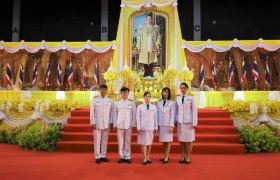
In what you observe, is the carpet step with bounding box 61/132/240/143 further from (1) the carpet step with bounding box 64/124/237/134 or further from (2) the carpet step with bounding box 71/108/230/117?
(2) the carpet step with bounding box 71/108/230/117

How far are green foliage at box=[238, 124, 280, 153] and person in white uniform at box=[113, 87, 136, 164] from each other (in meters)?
3.08

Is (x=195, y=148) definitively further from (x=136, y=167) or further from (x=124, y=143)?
(x=136, y=167)

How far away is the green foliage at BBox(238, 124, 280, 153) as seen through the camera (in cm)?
688

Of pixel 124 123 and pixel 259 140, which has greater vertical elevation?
pixel 124 123

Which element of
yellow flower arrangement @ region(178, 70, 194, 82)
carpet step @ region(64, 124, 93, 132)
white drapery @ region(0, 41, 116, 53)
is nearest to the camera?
carpet step @ region(64, 124, 93, 132)

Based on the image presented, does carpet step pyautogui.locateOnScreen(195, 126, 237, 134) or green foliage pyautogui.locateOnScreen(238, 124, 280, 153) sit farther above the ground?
carpet step pyautogui.locateOnScreen(195, 126, 237, 134)

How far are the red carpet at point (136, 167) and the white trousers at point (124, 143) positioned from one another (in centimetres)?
22

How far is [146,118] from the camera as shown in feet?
18.4

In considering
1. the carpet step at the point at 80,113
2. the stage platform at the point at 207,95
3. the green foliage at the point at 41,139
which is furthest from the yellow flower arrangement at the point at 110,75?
the green foliage at the point at 41,139

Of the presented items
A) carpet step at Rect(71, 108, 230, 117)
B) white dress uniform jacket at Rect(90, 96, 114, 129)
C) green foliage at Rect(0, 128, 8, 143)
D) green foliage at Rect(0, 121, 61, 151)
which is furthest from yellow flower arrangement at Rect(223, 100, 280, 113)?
green foliage at Rect(0, 128, 8, 143)

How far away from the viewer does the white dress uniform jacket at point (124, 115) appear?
5.72 metres

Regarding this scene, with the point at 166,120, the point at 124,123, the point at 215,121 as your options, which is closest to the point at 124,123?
the point at 124,123

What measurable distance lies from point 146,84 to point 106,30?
214 inches

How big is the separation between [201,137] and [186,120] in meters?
1.85
